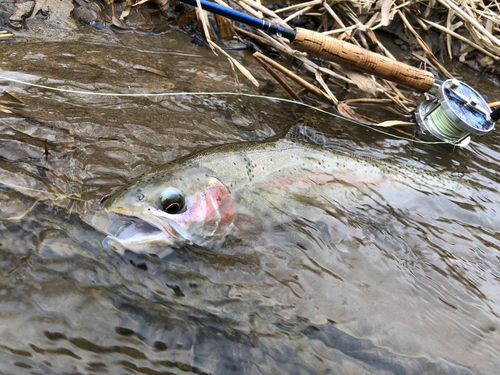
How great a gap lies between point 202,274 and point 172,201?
1.73ft

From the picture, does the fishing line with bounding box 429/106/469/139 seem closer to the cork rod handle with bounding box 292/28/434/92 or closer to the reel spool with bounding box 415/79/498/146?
the reel spool with bounding box 415/79/498/146

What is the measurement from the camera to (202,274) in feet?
7.78

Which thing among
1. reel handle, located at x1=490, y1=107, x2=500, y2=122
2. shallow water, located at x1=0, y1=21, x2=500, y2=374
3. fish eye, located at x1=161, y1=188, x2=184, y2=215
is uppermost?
reel handle, located at x1=490, y1=107, x2=500, y2=122

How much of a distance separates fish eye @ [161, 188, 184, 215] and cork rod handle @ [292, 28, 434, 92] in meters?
2.54

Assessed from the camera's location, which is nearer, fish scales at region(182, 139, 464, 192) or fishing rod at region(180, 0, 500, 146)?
fish scales at region(182, 139, 464, 192)

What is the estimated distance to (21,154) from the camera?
2.76 m

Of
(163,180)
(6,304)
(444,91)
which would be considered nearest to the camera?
(6,304)

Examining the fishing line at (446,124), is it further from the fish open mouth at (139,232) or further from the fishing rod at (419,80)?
the fish open mouth at (139,232)

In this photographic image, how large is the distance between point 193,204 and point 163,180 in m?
0.26

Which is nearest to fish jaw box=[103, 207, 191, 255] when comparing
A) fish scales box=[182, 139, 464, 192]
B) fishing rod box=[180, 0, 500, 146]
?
fish scales box=[182, 139, 464, 192]

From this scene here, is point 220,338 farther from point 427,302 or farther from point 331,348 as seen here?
point 427,302

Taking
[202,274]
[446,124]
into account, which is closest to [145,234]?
[202,274]

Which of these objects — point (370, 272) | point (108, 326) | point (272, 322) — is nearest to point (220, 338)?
point (272, 322)

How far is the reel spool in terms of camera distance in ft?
13.8
